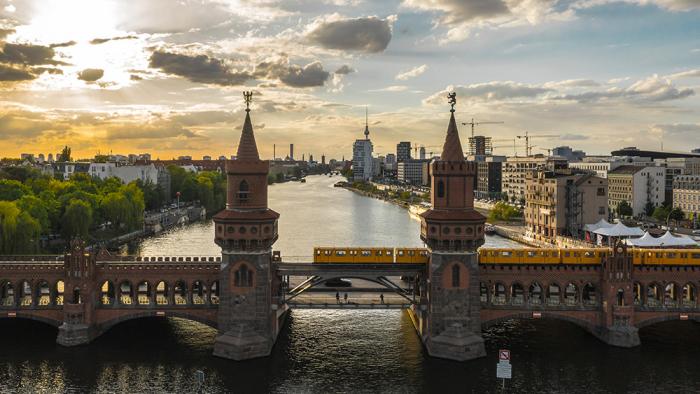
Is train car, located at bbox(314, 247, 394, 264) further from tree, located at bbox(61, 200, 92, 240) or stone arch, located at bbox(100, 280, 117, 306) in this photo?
tree, located at bbox(61, 200, 92, 240)

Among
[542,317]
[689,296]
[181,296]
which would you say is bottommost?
[542,317]

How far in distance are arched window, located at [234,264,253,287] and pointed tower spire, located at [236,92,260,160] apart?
10.9m

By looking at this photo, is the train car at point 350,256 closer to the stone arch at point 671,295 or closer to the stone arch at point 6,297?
the stone arch at point 671,295

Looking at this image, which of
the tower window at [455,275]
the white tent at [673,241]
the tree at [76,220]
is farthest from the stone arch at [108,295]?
the white tent at [673,241]

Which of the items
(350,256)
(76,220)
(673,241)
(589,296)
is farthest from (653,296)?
(76,220)

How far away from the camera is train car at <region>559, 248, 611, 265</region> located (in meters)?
62.2

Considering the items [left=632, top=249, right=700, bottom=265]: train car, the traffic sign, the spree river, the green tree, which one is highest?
the green tree

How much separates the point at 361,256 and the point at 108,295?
30.2 metres

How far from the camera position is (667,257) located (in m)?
62.6

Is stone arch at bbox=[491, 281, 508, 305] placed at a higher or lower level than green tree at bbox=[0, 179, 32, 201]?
lower

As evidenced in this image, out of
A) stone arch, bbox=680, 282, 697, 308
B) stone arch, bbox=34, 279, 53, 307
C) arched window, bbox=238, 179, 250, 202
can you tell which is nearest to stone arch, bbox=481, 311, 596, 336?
stone arch, bbox=680, 282, 697, 308

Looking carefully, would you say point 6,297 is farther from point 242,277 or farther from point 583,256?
point 583,256

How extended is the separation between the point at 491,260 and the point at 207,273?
2868 cm

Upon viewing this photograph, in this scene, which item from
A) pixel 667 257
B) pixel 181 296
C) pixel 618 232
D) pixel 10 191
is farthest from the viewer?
pixel 10 191
